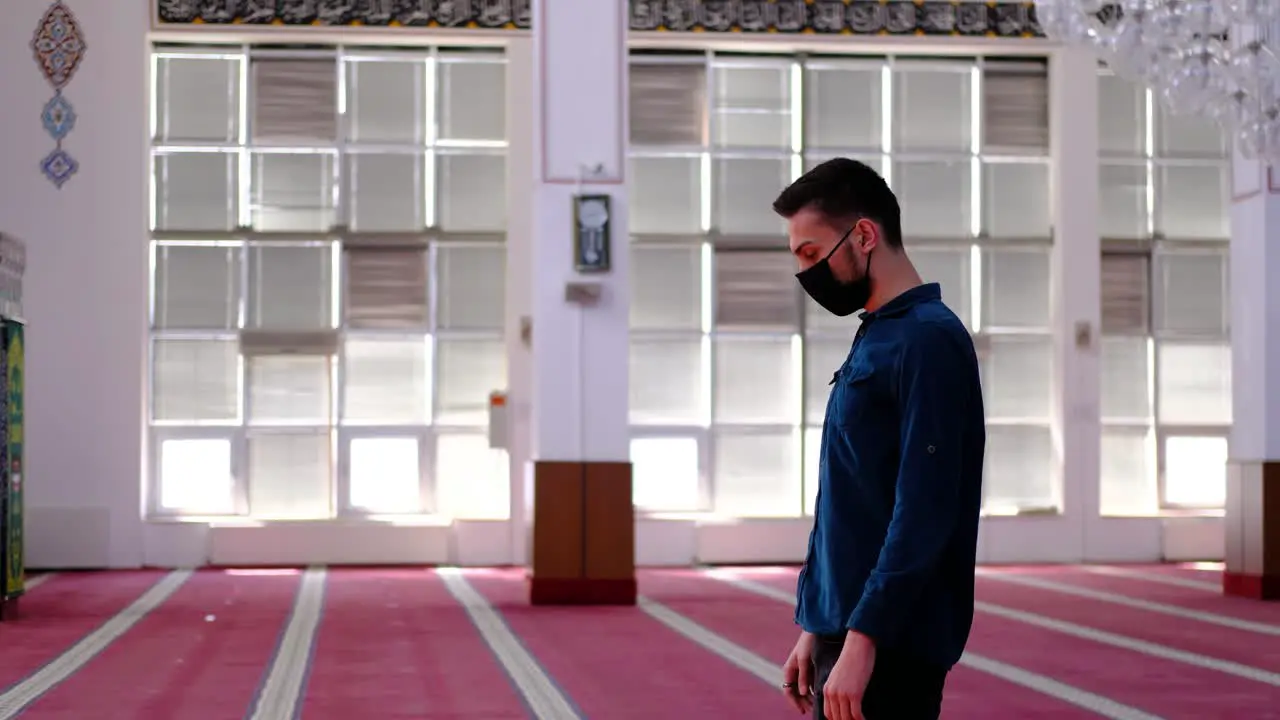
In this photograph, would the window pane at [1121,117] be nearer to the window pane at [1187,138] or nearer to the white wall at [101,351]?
the window pane at [1187,138]

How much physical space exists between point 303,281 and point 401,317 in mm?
680

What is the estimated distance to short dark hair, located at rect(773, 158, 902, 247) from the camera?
6.84ft

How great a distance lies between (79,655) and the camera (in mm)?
6688

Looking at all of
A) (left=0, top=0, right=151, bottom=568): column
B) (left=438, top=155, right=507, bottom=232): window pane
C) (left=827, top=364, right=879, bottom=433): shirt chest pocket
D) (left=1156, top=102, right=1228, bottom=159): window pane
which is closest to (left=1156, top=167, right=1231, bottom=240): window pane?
(left=1156, top=102, right=1228, bottom=159): window pane

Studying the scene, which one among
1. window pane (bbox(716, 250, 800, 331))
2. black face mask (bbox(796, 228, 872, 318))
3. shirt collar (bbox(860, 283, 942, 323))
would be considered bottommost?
shirt collar (bbox(860, 283, 942, 323))

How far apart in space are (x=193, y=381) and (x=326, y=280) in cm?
108

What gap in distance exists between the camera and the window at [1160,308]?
12.5 m

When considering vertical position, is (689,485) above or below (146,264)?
below

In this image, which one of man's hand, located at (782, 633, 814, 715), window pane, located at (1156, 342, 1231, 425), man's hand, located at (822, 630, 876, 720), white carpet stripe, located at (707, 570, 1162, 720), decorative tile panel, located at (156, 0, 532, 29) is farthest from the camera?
window pane, located at (1156, 342, 1231, 425)

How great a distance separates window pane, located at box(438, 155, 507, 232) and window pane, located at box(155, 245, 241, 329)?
4.63ft

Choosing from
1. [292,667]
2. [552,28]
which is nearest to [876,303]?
[292,667]

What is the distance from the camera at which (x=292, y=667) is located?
6.31m

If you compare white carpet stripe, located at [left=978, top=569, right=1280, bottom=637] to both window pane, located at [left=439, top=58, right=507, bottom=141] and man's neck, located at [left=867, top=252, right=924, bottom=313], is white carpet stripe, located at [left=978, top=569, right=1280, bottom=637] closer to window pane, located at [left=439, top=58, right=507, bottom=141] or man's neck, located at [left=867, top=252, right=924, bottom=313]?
window pane, located at [left=439, top=58, right=507, bottom=141]

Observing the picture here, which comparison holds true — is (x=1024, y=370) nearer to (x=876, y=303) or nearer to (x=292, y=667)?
(x=292, y=667)
